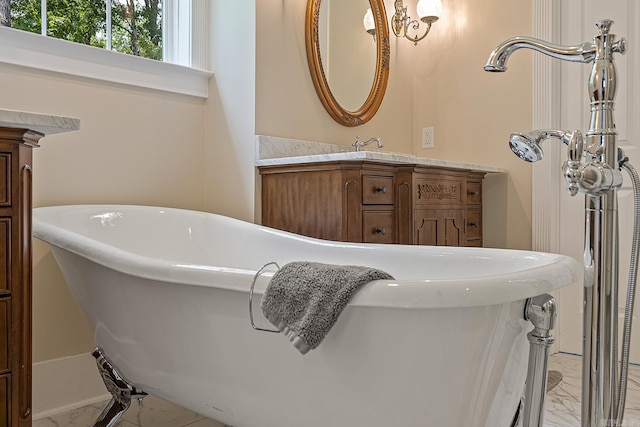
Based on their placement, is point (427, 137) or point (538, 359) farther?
point (427, 137)

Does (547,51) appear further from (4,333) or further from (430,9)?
(430,9)

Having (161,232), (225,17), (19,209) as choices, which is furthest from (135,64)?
(19,209)

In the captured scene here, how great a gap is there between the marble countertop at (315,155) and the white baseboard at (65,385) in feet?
3.56

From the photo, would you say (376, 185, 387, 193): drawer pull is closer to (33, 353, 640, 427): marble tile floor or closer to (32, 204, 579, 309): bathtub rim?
(32, 204, 579, 309): bathtub rim

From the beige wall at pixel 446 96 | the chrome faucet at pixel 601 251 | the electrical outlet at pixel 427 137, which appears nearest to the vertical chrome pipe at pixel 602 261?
the chrome faucet at pixel 601 251

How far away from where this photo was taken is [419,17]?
320cm

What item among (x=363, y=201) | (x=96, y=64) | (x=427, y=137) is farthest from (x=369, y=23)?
(x=96, y=64)

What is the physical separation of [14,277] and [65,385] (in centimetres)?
105

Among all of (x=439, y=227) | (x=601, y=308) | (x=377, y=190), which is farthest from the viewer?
(x=439, y=227)

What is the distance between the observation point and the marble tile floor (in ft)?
6.31

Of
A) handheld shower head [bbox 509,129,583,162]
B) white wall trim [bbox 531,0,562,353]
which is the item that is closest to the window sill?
white wall trim [bbox 531,0,562,353]

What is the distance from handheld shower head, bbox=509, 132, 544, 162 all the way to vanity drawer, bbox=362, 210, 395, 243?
114 centimetres

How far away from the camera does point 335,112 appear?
280cm

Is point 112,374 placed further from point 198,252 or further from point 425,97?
point 425,97
